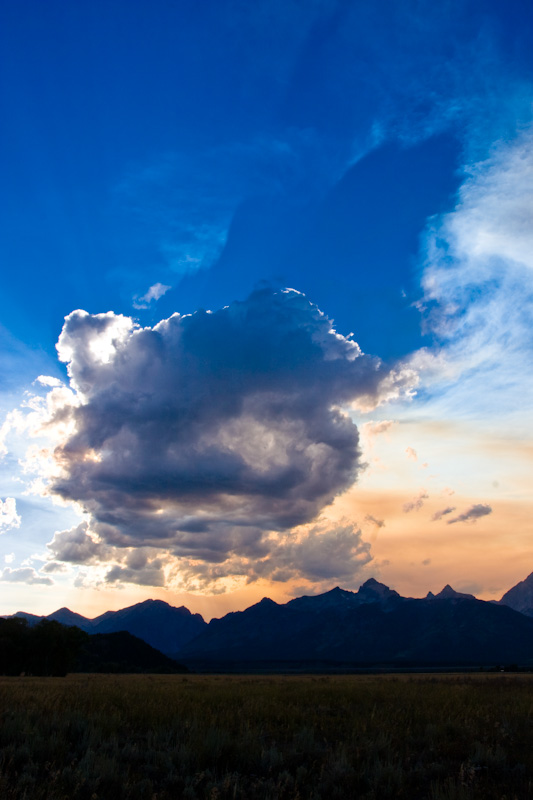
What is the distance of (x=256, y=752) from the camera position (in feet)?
33.5

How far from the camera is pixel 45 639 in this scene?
8038 cm

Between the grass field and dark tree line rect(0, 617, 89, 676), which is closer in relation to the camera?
the grass field

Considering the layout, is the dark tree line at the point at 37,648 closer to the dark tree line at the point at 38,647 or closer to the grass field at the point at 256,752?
the dark tree line at the point at 38,647

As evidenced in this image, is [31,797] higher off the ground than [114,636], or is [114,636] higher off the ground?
[31,797]

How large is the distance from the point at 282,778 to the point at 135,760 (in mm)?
2740

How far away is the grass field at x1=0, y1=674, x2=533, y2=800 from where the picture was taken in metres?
8.71

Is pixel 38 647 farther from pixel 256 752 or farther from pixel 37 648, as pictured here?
pixel 256 752

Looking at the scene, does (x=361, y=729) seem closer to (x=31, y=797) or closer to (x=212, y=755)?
(x=212, y=755)

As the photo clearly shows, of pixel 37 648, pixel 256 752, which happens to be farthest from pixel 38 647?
pixel 256 752

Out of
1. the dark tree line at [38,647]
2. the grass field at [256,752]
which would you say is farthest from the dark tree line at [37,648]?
the grass field at [256,752]

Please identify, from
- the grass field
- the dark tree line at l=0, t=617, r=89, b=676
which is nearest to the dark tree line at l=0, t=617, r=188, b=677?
the dark tree line at l=0, t=617, r=89, b=676

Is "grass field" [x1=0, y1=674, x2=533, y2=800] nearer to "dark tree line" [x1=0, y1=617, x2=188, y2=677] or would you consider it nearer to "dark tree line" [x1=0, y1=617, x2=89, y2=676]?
"dark tree line" [x1=0, y1=617, x2=188, y2=677]

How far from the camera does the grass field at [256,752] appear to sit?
871cm

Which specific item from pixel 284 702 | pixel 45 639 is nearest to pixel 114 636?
pixel 45 639
